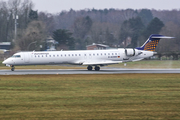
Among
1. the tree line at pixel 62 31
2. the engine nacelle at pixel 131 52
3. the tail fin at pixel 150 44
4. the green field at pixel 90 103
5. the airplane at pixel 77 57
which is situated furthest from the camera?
the tree line at pixel 62 31

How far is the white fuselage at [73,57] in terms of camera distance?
40.9 m

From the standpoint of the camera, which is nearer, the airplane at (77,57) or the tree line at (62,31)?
the airplane at (77,57)

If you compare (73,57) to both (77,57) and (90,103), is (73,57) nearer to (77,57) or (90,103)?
(77,57)

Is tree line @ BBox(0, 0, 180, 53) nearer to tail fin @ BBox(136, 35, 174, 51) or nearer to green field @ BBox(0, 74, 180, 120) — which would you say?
tail fin @ BBox(136, 35, 174, 51)

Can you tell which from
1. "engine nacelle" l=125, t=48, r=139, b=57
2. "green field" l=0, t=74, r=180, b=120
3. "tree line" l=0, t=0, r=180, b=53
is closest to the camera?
"green field" l=0, t=74, r=180, b=120

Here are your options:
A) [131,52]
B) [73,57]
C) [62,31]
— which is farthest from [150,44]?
[62,31]

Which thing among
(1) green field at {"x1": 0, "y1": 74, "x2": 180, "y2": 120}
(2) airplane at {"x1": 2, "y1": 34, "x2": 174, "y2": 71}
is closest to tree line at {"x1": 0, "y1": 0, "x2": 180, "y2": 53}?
(2) airplane at {"x1": 2, "y1": 34, "x2": 174, "y2": 71}

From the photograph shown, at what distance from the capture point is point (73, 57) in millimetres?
41344

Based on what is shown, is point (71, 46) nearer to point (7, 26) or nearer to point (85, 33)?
point (7, 26)

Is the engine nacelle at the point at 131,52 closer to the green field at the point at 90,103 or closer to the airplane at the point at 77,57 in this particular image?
the airplane at the point at 77,57

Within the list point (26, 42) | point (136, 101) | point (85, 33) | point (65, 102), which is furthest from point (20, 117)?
point (85, 33)

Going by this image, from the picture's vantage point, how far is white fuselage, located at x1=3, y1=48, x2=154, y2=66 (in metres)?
40.9

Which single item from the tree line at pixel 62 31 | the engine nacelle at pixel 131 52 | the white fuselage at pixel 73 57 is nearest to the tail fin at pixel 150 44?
the white fuselage at pixel 73 57

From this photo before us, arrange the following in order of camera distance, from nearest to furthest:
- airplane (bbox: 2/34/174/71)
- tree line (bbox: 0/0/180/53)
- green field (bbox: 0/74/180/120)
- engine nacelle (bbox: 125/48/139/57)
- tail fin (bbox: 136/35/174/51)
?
green field (bbox: 0/74/180/120)
airplane (bbox: 2/34/174/71)
engine nacelle (bbox: 125/48/139/57)
tail fin (bbox: 136/35/174/51)
tree line (bbox: 0/0/180/53)
